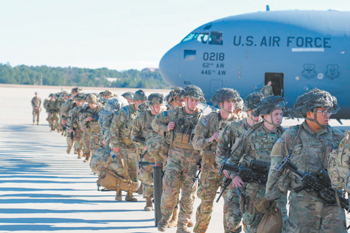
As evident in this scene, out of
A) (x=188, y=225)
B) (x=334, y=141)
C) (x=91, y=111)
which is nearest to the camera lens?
(x=334, y=141)

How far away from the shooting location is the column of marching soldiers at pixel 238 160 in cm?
490

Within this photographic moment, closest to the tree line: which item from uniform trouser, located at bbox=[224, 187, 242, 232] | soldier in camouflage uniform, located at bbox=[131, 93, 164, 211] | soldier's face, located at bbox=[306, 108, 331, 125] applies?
soldier in camouflage uniform, located at bbox=[131, 93, 164, 211]

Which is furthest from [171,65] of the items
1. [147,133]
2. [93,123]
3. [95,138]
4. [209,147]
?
[209,147]

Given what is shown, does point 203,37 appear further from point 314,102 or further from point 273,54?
point 314,102

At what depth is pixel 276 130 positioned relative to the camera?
5906 mm

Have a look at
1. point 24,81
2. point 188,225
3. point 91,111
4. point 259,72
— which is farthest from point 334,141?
point 24,81

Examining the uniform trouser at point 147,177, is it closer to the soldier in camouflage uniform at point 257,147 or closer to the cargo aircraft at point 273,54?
the soldier in camouflage uniform at point 257,147

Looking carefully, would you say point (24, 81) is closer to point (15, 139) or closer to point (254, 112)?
point (15, 139)

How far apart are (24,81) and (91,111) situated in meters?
114

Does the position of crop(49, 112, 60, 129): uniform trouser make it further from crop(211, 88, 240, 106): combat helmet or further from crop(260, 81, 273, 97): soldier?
crop(211, 88, 240, 106): combat helmet

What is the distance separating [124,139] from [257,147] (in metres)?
4.59

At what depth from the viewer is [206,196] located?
695 centimetres

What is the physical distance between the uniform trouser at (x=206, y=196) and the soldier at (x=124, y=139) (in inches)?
120

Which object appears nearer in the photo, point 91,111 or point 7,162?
point 91,111
